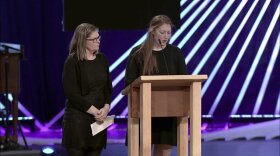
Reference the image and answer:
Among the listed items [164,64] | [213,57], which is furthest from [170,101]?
[213,57]

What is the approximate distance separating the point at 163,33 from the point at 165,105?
515 millimetres

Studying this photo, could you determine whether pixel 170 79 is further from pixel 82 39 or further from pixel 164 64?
pixel 82 39

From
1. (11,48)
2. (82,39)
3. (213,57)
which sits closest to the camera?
(82,39)

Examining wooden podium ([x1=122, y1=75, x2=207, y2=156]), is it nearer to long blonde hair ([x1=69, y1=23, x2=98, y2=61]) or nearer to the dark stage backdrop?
long blonde hair ([x1=69, y1=23, x2=98, y2=61])

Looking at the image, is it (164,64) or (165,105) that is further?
(164,64)

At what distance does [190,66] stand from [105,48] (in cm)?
119

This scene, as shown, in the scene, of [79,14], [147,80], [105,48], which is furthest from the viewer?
[105,48]

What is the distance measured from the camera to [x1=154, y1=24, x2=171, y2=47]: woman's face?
127 inches

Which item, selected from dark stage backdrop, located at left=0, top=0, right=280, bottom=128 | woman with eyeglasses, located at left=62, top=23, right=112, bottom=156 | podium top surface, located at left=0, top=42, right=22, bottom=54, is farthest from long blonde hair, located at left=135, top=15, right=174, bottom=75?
dark stage backdrop, located at left=0, top=0, right=280, bottom=128

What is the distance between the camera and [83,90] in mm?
3332

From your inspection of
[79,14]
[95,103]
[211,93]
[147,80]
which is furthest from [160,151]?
[211,93]

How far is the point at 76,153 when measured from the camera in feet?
11.0

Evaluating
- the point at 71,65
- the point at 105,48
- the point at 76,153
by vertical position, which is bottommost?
the point at 76,153

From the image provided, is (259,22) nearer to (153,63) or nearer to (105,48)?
(105,48)
